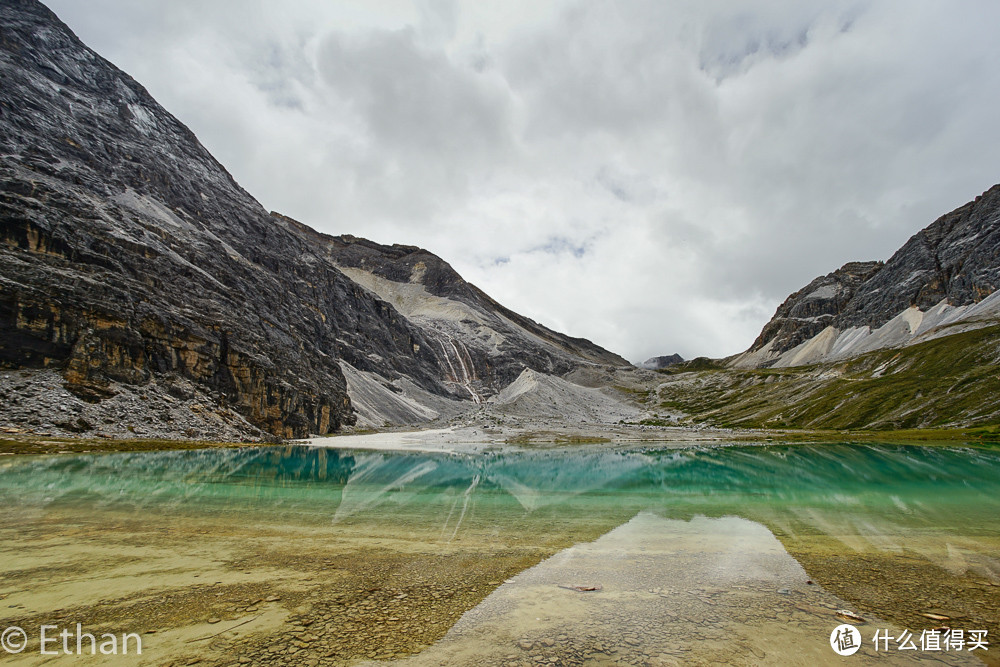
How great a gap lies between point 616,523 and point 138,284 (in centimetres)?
8405

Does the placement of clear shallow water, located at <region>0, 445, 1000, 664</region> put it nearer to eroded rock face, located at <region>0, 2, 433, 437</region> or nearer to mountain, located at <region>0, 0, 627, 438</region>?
mountain, located at <region>0, 0, 627, 438</region>

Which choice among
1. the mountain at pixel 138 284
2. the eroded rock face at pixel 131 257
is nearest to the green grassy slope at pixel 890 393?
the mountain at pixel 138 284

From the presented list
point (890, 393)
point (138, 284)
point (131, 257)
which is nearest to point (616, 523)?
point (138, 284)

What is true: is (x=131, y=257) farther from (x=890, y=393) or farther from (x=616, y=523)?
(x=890, y=393)

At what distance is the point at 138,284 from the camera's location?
72.7 metres

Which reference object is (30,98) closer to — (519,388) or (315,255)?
(315,255)

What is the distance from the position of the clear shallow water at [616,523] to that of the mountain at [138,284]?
25.6 metres

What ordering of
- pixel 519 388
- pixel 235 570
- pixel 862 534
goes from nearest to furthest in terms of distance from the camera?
pixel 235 570 → pixel 862 534 → pixel 519 388

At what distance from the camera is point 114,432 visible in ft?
186

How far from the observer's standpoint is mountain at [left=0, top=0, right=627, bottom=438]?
59.9m

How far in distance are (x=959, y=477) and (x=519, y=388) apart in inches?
5789

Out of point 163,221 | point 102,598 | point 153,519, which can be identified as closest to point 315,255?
point 163,221

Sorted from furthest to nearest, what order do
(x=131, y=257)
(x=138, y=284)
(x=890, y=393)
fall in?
1. (x=890, y=393)
2. (x=131, y=257)
3. (x=138, y=284)

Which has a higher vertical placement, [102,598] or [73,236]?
[73,236]
